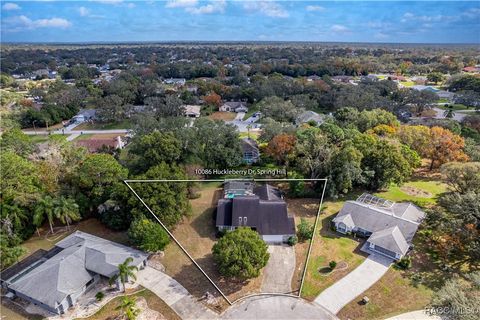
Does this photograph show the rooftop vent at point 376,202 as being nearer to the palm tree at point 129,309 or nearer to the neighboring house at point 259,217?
the neighboring house at point 259,217

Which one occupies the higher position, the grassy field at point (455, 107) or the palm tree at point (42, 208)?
the grassy field at point (455, 107)

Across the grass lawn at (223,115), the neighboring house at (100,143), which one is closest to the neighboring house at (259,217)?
the neighboring house at (100,143)

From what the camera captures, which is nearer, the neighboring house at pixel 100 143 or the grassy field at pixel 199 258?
the grassy field at pixel 199 258

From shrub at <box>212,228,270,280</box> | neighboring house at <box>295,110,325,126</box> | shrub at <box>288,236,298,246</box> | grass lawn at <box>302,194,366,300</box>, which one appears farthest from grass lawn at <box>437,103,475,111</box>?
shrub at <box>212,228,270,280</box>

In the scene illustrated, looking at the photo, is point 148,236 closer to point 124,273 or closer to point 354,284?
point 124,273

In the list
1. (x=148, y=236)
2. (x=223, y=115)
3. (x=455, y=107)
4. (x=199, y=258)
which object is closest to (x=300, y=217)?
(x=199, y=258)

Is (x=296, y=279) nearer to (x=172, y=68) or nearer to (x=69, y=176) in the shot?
(x=69, y=176)
